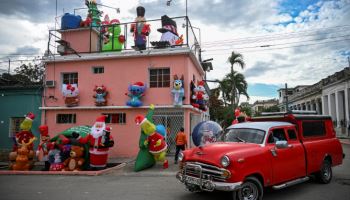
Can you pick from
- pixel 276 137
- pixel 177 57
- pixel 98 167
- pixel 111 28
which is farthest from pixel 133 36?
pixel 276 137

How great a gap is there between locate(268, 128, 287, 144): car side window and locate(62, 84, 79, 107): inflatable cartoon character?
11.8 m

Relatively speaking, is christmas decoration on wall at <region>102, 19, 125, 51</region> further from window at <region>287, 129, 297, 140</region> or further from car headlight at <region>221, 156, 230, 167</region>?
car headlight at <region>221, 156, 230, 167</region>

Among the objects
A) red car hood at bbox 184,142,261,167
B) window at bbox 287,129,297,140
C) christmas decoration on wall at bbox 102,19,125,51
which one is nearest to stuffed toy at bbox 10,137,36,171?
christmas decoration on wall at bbox 102,19,125,51

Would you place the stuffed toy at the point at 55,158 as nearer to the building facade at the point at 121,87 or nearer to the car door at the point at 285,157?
the building facade at the point at 121,87

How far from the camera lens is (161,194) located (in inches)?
293

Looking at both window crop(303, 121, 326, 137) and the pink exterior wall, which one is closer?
window crop(303, 121, 326, 137)

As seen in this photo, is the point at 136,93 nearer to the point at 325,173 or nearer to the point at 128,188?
the point at 128,188

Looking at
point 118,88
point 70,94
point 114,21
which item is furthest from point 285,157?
point 114,21

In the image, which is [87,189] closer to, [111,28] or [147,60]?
[147,60]

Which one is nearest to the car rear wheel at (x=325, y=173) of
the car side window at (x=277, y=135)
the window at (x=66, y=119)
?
the car side window at (x=277, y=135)

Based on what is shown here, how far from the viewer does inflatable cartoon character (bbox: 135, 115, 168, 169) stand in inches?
435

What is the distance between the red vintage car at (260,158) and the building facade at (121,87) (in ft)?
22.2

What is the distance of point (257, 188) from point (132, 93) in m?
9.68

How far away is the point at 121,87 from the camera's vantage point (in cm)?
1540
